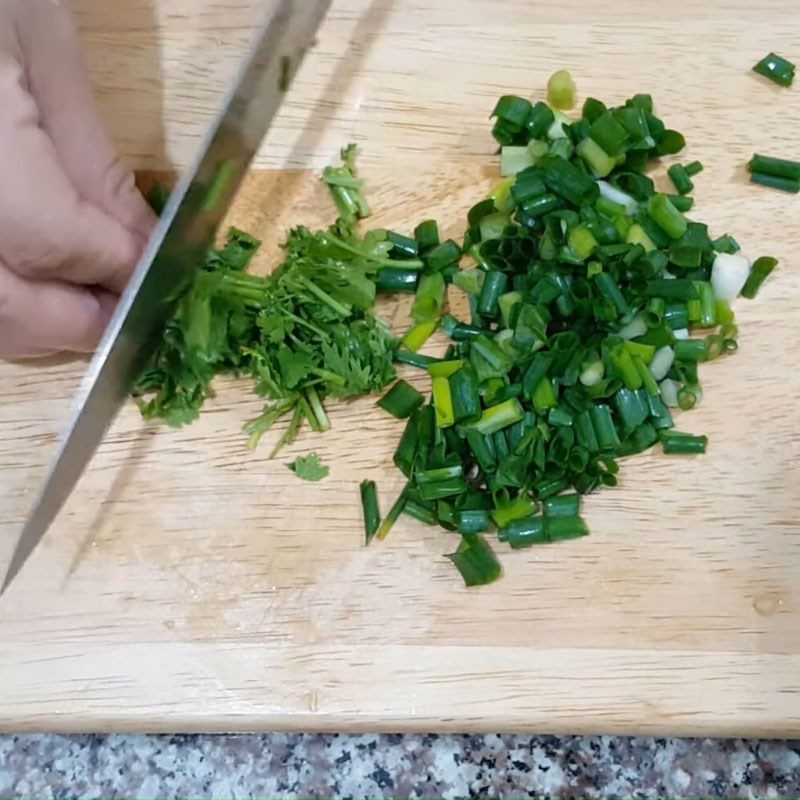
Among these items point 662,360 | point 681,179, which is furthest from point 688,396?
point 681,179

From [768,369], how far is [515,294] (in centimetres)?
55

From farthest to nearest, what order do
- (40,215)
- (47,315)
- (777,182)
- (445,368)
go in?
1. (777,182)
2. (445,368)
3. (47,315)
4. (40,215)

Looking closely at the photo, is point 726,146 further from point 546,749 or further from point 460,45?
point 546,749

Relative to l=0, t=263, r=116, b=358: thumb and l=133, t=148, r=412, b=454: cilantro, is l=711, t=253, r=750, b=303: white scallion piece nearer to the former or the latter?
l=133, t=148, r=412, b=454: cilantro

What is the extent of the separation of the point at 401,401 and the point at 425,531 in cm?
27

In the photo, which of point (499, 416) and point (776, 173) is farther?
point (776, 173)

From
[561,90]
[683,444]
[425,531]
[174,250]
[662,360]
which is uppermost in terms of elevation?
[561,90]

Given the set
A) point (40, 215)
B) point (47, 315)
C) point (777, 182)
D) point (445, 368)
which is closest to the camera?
point (40, 215)

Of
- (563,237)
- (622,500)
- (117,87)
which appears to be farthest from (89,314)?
(622,500)

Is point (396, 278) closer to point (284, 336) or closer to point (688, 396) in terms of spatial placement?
point (284, 336)

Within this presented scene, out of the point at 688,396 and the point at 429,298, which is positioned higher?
the point at 429,298

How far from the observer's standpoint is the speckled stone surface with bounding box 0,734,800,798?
1.86m

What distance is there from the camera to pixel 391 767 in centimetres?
189

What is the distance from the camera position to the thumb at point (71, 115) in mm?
1825
